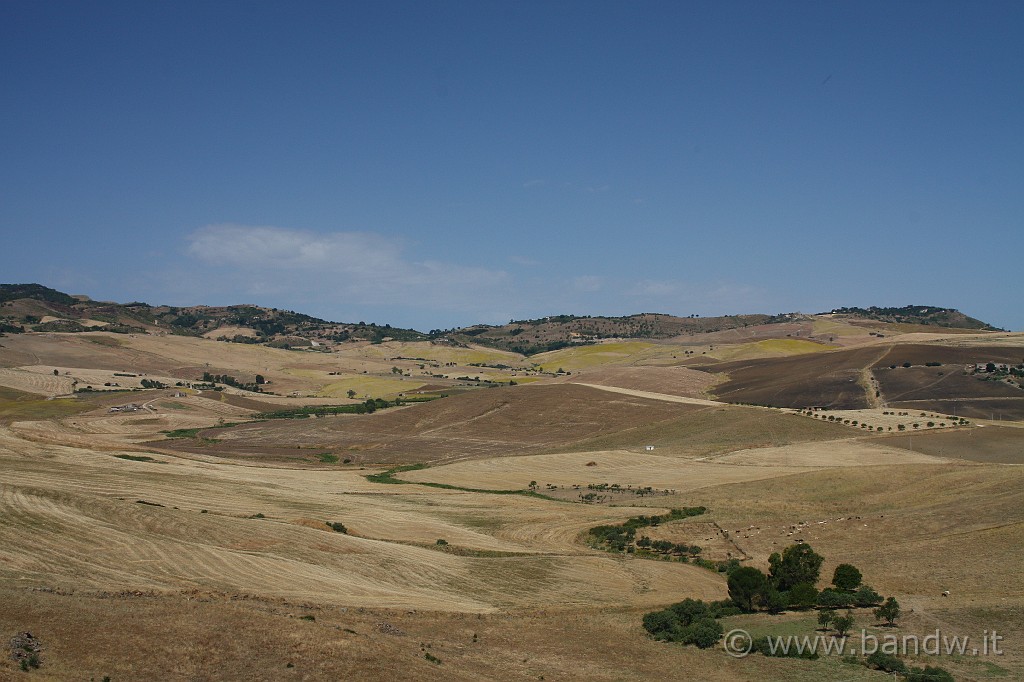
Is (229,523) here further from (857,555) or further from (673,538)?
(857,555)

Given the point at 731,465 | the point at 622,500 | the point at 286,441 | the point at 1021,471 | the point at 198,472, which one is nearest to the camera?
the point at 1021,471

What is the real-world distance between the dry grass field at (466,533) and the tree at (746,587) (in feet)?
3.16

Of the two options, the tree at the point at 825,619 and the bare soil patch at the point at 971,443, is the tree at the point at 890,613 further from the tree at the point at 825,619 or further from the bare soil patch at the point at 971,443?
the bare soil patch at the point at 971,443

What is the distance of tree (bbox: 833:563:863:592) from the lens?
39250 mm

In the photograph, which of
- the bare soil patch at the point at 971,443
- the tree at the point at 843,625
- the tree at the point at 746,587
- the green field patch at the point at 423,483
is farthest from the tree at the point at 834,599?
the bare soil patch at the point at 971,443

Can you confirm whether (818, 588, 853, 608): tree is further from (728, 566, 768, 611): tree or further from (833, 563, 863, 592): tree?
(728, 566, 768, 611): tree

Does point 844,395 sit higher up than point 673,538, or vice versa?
point 844,395

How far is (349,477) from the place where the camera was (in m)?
83.6

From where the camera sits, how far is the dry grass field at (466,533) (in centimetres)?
2852

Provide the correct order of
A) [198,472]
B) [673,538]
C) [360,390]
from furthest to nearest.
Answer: [360,390], [198,472], [673,538]

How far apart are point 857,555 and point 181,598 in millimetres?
34772

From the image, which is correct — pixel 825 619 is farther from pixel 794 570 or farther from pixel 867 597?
pixel 794 570

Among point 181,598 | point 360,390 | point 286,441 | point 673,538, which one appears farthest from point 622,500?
point 360,390
